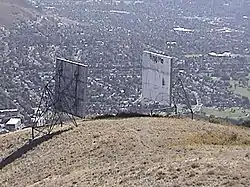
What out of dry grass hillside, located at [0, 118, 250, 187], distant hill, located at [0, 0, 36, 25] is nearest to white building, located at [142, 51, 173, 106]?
dry grass hillside, located at [0, 118, 250, 187]

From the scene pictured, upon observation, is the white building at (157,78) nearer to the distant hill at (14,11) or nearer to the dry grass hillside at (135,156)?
the dry grass hillside at (135,156)

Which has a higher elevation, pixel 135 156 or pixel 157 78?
pixel 157 78

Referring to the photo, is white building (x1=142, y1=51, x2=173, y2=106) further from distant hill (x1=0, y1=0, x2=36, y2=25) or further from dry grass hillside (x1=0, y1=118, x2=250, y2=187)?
distant hill (x1=0, y1=0, x2=36, y2=25)

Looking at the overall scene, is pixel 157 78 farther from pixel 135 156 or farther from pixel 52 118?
pixel 135 156

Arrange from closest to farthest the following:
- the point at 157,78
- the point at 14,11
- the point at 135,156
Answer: the point at 135,156
the point at 157,78
the point at 14,11

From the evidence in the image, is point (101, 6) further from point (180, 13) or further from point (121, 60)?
point (121, 60)

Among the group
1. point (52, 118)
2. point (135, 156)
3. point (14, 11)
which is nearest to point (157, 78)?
point (52, 118)
